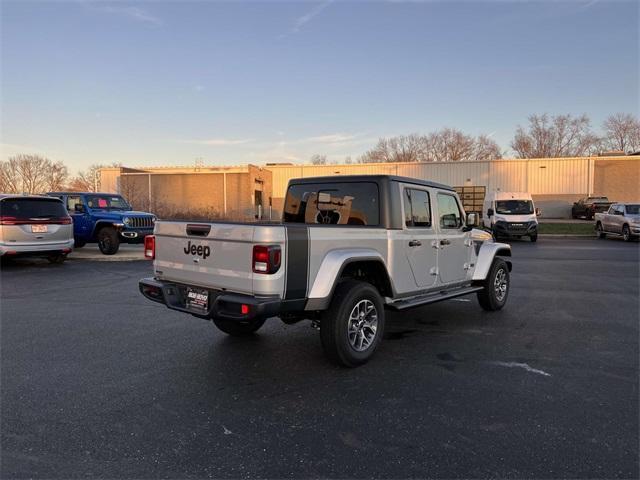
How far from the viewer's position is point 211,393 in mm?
4047

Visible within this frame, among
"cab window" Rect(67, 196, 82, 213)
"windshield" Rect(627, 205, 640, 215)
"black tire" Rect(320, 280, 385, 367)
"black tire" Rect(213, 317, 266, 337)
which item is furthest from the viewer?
"windshield" Rect(627, 205, 640, 215)

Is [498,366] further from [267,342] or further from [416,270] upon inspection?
[267,342]

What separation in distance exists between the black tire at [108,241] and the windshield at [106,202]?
1032 millimetres

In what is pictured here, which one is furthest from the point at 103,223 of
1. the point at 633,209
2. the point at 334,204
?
the point at 633,209

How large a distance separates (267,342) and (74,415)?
2.31 meters

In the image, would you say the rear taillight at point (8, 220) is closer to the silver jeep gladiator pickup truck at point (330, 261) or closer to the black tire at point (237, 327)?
the silver jeep gladiator pickup truck at point (330, 261)

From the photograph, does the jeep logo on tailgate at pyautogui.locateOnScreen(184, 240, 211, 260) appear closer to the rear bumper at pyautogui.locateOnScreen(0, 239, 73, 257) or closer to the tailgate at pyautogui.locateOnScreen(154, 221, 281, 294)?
the tailgate at pyautogui.locateOnScreen(154, 221, 281, 294)

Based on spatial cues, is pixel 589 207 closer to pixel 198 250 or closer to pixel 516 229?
pixel 516 229

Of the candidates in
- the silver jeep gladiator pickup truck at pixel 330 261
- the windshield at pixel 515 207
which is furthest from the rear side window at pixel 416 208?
the windshield at pixel 515 207

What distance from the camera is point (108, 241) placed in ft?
48.4

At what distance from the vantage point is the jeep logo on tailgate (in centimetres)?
451

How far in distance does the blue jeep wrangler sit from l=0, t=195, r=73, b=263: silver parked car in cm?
217

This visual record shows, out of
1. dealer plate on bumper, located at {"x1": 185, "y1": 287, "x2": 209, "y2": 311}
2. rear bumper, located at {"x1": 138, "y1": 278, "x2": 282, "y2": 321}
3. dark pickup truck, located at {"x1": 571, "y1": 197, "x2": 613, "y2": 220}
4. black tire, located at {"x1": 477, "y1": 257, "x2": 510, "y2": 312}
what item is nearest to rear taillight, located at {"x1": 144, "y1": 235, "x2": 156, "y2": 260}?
rear bumper, located at {"x1": 138, "y1": 278, "x2": 282, "y2": 321}

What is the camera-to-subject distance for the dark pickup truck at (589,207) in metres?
34.2
